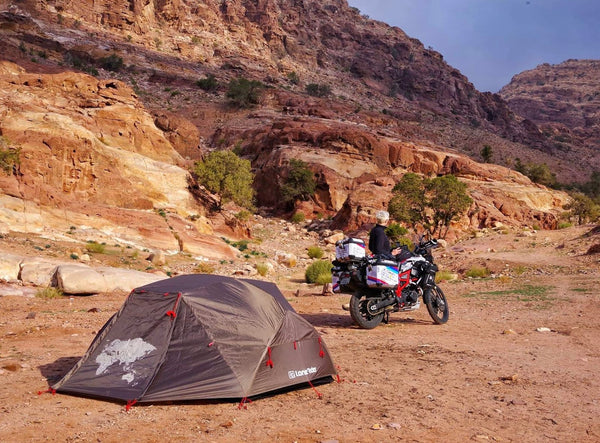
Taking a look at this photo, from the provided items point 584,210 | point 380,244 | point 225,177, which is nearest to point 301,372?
point 380,244

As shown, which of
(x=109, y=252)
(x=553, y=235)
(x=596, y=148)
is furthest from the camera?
(x=596, y=148)

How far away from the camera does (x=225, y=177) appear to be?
1319 inches

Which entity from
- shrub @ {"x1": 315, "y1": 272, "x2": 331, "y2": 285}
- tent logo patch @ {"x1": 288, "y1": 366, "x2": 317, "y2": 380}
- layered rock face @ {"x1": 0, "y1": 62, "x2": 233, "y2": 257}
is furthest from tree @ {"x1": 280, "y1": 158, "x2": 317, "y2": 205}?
tent logo patch @ {"x1": 288, "y1": 366, "x2": 317, "y2": 380}

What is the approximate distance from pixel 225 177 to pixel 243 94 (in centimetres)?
4438

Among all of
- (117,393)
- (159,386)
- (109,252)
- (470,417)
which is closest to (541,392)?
(470,417)

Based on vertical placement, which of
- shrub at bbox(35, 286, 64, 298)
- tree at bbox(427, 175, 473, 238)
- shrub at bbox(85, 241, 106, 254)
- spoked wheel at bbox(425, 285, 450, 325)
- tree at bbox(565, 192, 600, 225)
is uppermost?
tree at bbox(565, 192, 600, 225)

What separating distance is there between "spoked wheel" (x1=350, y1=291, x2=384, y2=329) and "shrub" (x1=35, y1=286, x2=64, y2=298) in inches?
324

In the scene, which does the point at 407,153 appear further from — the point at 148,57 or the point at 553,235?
the point at 148,57

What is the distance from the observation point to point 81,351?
25.1 ft

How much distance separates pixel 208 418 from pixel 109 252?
14.8 m

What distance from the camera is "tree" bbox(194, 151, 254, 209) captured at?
33250mm

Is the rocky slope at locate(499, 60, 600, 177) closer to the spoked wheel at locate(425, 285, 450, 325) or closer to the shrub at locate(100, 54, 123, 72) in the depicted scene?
the shrub at locate(100, 54, 123, 72)

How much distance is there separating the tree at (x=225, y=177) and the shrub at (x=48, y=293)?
66.5 feet

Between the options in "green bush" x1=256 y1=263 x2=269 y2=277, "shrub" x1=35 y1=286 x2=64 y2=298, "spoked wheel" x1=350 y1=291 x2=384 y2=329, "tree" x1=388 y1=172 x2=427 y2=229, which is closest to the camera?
"spoked wheel" x1=350 y1=291 x2=384 y2=329
